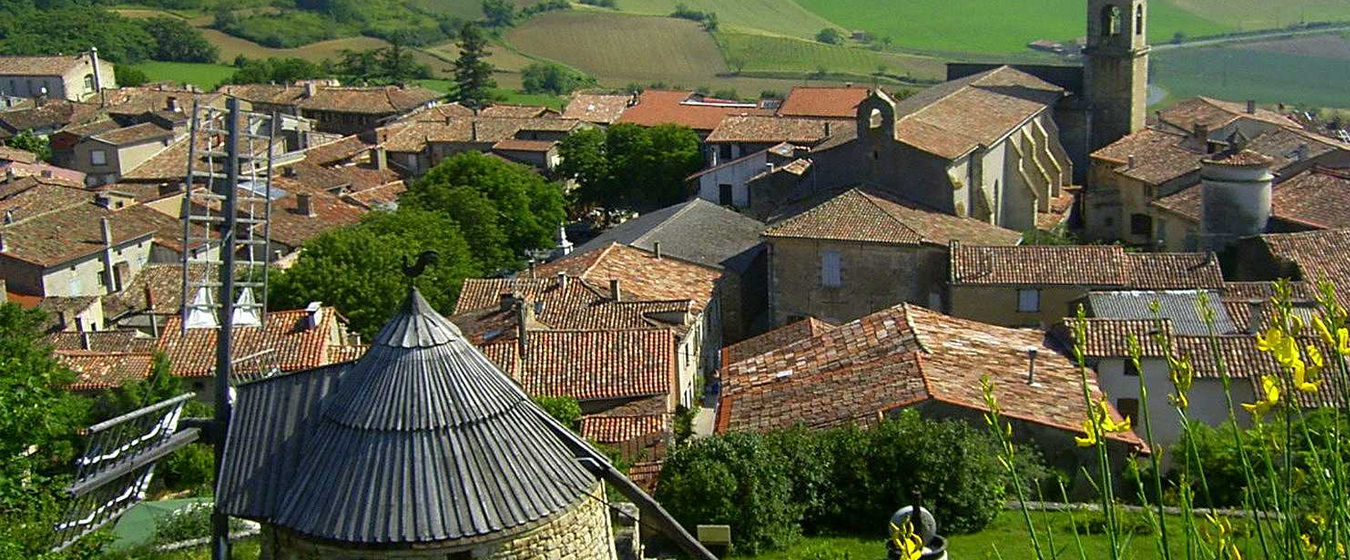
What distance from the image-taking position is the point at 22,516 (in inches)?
611

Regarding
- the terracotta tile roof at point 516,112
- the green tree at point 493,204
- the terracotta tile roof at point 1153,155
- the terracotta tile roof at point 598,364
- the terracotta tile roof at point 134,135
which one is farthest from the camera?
the terracotta tile roof at point 516,112

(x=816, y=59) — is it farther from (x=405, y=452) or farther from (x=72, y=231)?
(x=405, y=452)

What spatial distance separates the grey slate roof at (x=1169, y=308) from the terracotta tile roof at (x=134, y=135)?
58.5 m

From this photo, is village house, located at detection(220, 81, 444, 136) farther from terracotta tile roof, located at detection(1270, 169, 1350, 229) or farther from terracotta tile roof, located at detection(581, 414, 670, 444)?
terracotta tile roof, located at detection(581, 414, 670, 444)

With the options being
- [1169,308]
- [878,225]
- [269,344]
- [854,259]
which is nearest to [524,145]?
[878,225]

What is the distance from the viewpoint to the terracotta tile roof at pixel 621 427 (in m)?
25.8

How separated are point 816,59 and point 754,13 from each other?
91.0 ft

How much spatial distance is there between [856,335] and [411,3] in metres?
151

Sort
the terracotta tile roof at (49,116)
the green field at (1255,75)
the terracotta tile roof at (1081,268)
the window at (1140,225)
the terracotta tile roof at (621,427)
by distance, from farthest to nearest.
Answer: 1. the green field at (1255,75)
2. the terracotta tile roof at (49,116)
3. the window at (1140,225)
4. the terracotta tile roof at (1081,268)
5. the terracotta tile roof at (621,427)

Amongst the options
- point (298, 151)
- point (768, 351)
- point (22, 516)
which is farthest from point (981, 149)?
point (298, 151)

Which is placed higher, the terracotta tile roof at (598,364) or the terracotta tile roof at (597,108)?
the terracotta tile roof at (598,364)

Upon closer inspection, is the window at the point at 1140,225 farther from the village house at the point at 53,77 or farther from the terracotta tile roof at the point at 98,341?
the village house at the point at 53,77

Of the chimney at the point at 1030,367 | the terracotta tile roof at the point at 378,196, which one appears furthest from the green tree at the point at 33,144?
the chimney at the point at 1030,367

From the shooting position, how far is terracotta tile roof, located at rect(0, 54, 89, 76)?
10662cm
